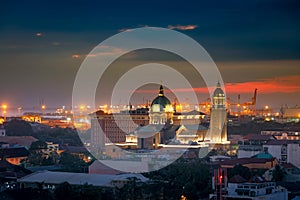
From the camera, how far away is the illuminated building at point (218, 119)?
43000 millimetres

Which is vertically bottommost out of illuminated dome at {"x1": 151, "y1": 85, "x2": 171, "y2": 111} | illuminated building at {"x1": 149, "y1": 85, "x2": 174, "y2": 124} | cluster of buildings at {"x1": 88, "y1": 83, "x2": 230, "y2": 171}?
cluster of buildings at {"x1": 88, "y1": 83, "x2": 230, "y2": 171}

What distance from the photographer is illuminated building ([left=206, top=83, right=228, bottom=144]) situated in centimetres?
4300

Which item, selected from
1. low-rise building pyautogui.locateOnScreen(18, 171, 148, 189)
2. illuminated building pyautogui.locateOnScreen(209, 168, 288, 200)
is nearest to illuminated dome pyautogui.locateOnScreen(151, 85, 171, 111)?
low-rise building pyautogui.locateOnScreen(18, 171, 148, 189)

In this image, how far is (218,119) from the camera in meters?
43.3

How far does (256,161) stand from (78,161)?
6787 mm

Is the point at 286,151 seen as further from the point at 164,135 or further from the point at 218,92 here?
the point at 164,135

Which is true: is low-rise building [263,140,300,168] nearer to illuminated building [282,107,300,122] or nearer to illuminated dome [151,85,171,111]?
illuminated dome [151,85,171,111]

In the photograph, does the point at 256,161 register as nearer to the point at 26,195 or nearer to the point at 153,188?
the point at 153,188

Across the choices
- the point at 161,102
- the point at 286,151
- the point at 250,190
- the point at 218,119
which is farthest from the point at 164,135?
A: the point at 250,190

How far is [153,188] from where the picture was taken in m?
22.4

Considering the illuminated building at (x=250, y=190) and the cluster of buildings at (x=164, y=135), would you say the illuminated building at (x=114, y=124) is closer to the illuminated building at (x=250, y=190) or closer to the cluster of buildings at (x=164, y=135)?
the cluster of buildings at (x=164, y=135)

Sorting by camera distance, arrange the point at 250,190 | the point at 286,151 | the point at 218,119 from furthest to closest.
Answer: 1. the point at 218,119
2. the point at 286,151
3. the point at 250,190

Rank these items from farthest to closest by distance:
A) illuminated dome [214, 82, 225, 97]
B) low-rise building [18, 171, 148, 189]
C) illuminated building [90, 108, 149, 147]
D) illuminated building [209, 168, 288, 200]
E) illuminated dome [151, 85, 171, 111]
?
illuminated building [90, 108, 149, 147] < illuminated dome [151, 85, 171, 111] < illuminated dome [214, 82, 225, 97] < low-rise building [18, 171, 148, 189] < illuminated building [209, 168, 288, 200]

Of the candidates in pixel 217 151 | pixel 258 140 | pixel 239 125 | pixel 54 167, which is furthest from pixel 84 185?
pixel 239 125
